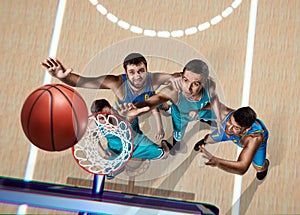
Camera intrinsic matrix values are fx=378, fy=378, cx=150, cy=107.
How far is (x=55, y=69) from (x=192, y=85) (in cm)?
84

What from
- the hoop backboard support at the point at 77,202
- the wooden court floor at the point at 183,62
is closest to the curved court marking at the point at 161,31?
the wooden court floor at the point at 183,62

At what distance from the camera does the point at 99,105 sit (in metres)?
2.25

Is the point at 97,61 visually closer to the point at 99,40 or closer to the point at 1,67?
the point at 99,40

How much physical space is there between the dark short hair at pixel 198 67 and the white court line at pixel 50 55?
0.83 meters

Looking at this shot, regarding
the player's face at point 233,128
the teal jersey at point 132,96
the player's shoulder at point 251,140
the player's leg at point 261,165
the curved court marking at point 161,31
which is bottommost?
the player's leg at point 261,165

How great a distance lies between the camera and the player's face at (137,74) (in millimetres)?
2271

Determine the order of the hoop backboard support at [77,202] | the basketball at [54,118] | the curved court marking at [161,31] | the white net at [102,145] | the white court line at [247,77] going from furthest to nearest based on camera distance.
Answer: the curved court marking at [161,31]
the white court line at [247,77]
the white net at [102,145]
the basketball at [54,118]
the hoop backboard support at [77,202]

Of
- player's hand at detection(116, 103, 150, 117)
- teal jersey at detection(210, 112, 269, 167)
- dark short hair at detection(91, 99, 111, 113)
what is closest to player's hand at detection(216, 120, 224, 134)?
teal jersey at detection(210, 112, 269, 167)

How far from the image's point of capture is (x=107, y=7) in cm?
242

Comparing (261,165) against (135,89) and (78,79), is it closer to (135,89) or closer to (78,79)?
(135,89)

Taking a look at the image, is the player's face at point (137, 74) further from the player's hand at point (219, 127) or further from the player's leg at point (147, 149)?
the player's hand at point (219, 127)

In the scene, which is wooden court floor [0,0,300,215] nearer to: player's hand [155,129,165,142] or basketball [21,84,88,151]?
player's hand [155,129,165,142]

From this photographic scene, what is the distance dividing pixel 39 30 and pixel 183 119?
1.07 metres

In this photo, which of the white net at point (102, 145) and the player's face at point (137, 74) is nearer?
the white net at point (102, 145)
